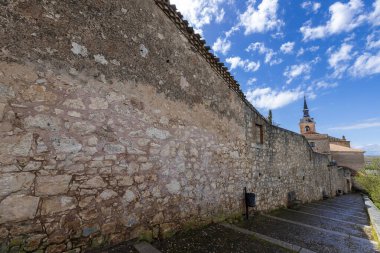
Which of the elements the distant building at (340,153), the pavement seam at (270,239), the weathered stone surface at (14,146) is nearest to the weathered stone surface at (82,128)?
the weathered stone surface at (14,146)

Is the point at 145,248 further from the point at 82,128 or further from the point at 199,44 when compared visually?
the point at 199,44

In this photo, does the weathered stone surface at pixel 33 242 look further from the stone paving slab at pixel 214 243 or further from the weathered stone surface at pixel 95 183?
the stone paving slab at pixel 214 243

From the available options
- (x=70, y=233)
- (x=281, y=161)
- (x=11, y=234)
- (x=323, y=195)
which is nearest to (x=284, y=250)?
(x=70, y=233)

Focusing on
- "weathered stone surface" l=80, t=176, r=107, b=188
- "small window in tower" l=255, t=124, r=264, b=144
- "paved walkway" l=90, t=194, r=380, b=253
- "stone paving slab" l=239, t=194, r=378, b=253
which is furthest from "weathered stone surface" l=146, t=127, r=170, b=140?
"small window in tower" l=255, t=124, r=264, b=144

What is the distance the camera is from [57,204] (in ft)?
8.87

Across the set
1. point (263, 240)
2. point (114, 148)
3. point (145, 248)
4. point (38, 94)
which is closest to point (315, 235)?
point (263, 240)

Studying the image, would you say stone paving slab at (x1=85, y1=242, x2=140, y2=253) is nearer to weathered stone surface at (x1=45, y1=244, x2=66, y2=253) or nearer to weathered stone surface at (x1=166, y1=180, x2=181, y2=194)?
weathered stone surface at (x1=45, y1=244, x2=66, y2=253)

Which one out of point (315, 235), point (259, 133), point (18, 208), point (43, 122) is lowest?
point (315, 235)

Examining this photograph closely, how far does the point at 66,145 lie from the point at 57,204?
717mm

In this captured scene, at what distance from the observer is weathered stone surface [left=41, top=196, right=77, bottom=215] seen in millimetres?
2613

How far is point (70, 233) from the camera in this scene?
2771mm

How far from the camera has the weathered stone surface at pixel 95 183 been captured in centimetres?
297

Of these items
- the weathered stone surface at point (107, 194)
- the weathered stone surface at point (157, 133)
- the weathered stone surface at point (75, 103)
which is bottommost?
the weathered stone surface at point (107, 194)

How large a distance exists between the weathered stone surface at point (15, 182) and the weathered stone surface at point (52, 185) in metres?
0.10
